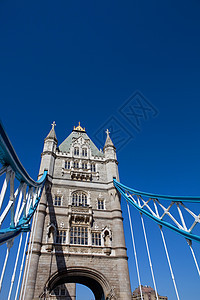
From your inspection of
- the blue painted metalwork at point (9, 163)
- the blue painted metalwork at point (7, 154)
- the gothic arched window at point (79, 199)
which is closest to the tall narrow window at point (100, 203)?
the gothic arched window at point (79, 199)

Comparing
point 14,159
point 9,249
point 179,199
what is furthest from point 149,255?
point 14,159

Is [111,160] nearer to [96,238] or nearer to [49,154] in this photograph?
[49,154]

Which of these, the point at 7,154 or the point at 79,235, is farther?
the point at 79,235

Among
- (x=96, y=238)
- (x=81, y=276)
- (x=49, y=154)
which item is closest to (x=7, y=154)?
(x=96, y=238)

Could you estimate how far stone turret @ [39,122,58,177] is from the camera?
21.9 meters

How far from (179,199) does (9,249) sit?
8.51 m

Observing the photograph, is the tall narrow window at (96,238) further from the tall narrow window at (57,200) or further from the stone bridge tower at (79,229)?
the tall narrow window at (57,200)

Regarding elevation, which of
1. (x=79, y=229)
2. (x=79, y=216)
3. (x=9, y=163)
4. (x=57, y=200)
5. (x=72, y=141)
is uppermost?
(x=72, y=141)

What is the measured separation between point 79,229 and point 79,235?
0.55m

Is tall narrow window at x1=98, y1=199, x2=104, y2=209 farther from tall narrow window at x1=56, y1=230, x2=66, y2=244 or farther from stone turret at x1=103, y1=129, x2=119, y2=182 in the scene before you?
tall narrow window at x1=56, y1=230, x2=66, y2=244

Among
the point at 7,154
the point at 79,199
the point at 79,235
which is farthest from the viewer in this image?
the point at 79,199

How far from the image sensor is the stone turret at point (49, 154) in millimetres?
21922

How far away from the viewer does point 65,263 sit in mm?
16141

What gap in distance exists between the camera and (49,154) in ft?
76.3
